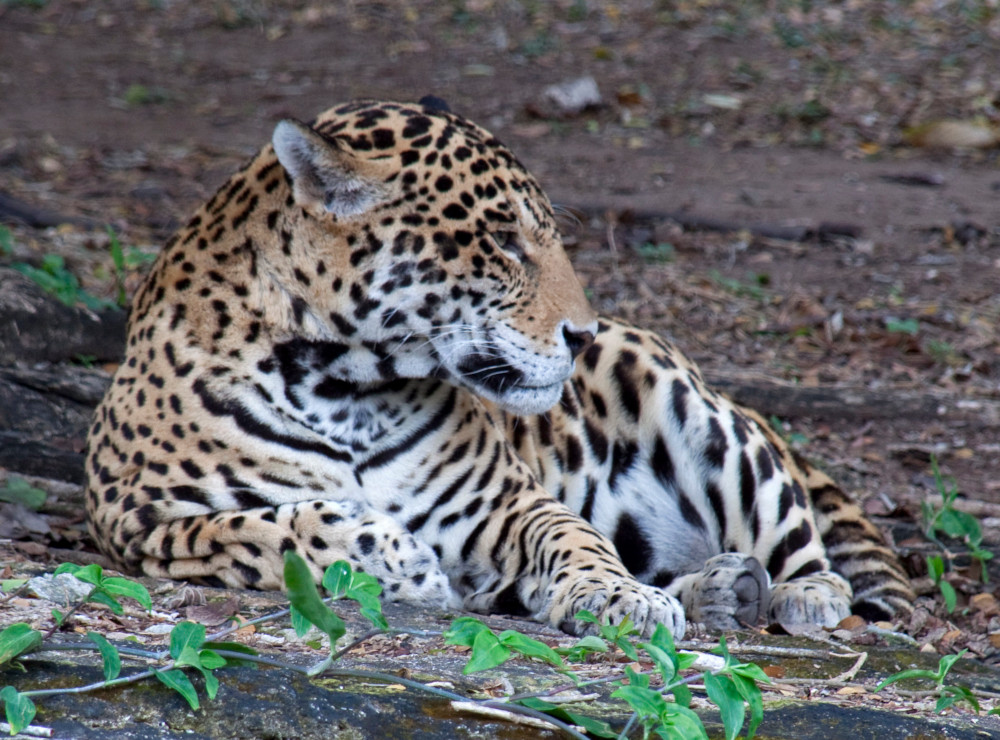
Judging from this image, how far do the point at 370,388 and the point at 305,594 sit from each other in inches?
88.7

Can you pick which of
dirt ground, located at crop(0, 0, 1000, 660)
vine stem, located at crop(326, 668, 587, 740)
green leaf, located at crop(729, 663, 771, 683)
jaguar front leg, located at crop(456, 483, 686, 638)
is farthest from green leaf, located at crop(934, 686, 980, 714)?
dirt ground, located at crop(0, 0, 1000, 660)

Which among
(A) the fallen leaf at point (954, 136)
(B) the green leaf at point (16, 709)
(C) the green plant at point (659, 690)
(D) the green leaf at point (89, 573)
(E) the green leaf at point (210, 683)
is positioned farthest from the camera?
(A) the fallen leaf at point (954, 136)

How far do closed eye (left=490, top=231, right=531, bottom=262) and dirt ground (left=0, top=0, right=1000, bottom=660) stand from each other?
9.49 ft

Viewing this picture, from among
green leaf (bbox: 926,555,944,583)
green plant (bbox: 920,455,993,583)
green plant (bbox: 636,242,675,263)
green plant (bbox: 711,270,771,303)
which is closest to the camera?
green leaf (bbox: 926,555,944,583)

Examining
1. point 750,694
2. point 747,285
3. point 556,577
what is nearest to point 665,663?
point 750,694

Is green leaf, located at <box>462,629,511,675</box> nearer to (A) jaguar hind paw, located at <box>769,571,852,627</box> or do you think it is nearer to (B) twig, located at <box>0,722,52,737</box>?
(B) twig, located at <box>0,722,52,737</box>

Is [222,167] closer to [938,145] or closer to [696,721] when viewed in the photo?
[938,145]

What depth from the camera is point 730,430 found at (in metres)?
5.64

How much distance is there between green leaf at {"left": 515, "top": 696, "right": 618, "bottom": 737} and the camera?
2498 mm

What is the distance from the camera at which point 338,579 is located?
2.67 m

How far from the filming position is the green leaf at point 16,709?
2.24 metres

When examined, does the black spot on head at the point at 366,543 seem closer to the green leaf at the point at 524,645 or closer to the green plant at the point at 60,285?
the green leaf at the point at 524,645

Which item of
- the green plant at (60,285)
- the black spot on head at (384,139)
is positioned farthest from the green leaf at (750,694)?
the green plant at (60,285)

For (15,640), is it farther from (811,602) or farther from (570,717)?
(811,602)
